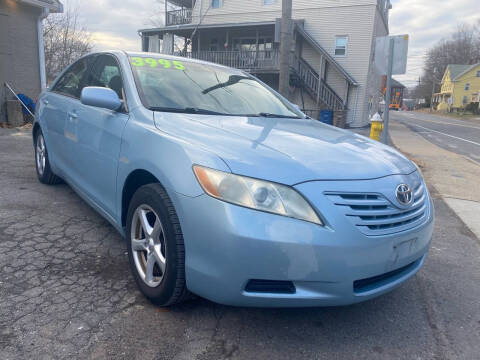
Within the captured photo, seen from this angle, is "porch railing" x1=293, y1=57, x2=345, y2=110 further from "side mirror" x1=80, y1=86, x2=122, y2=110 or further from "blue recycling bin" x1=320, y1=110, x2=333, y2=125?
"side mirror" x1=80, y1=86, x2=122, y2=110

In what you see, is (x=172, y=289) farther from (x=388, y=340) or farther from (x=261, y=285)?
(x=388, y=340)

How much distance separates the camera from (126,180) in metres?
2.55

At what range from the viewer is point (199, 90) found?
10.2 ft

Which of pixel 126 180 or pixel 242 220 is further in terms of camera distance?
pixel 126 180

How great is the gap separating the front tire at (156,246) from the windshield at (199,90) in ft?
2.44

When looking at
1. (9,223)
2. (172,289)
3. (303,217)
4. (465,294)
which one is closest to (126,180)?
(172,289)

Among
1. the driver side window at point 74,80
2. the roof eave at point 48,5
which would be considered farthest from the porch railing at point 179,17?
the driver side window at point 74,80

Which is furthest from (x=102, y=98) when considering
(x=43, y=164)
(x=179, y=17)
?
(x=179, y=17)

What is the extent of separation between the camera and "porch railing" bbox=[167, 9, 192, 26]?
1028 inches

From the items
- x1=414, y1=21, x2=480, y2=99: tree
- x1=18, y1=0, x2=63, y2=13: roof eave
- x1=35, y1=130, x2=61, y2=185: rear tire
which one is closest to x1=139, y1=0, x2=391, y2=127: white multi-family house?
x1=18, y1=0, x2=63, y2=13: roof eave

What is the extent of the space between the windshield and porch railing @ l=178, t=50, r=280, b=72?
731 inches

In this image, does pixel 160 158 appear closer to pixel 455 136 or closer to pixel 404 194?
pixel 404 194

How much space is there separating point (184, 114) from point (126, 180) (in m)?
0.61

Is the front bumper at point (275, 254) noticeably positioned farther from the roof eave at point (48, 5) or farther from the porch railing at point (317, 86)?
the porch railing at point (317, 86)
